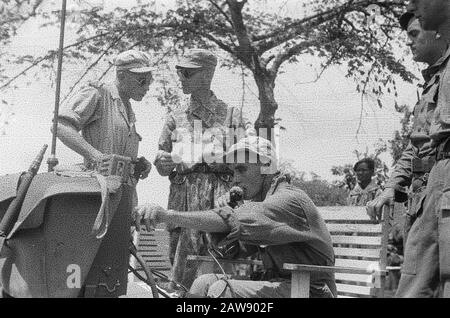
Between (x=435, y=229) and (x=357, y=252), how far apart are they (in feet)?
3.30

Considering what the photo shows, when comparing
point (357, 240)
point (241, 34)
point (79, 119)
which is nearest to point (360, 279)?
point (357, 240)

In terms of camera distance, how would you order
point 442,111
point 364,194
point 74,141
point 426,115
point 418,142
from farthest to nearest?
1. point 364,194
2. point 74,141
3. point 418,142
4. point 426,115
5. point 442,111

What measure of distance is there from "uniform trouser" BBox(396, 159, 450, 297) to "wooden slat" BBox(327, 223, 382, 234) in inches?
32.5

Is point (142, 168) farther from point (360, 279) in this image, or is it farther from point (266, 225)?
point (360, 279)

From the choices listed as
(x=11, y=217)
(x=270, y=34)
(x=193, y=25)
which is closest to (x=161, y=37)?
(x=193, y=25)

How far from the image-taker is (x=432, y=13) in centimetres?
314

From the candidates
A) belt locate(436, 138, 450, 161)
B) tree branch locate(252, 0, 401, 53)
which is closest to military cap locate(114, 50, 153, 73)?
belt locate(436, 138, 450, 161)

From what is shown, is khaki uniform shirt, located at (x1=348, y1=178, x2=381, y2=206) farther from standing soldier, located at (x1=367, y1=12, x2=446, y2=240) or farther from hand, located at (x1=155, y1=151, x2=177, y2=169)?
standing soldier, located at (x1=367, y1=12, x2=446, y2=240)

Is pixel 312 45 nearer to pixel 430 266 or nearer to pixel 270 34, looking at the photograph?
pixel 270 34

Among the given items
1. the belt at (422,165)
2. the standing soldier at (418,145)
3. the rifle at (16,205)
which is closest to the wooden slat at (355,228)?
the standing soldier at (418,145)

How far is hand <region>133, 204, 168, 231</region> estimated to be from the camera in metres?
3.12

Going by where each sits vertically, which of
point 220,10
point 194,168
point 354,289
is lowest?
point 354,289

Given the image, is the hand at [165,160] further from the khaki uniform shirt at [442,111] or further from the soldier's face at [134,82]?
the khaki uniform shirt at [442,111]
